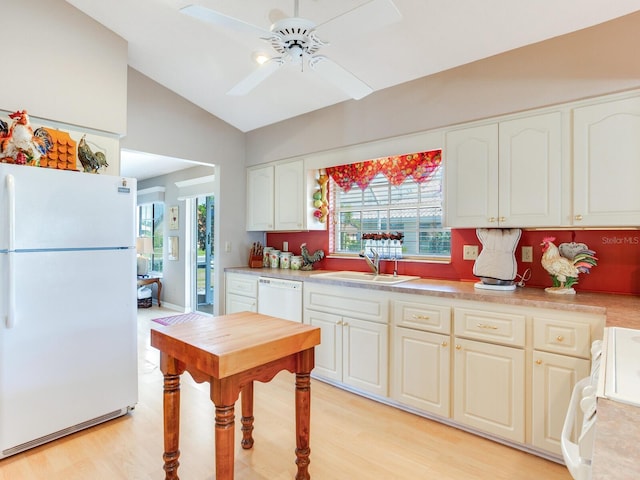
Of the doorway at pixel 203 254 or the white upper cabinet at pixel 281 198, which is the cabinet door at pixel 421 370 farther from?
the doorway at pixel 203 254

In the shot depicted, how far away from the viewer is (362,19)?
1.54 meters

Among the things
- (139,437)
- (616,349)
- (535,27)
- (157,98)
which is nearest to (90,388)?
(139,437)

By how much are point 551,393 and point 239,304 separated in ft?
9.40

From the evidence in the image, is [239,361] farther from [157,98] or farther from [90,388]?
[157,98]

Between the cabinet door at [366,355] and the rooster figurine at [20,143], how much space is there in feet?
7.87

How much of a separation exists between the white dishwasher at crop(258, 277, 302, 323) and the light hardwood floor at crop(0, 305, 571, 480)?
84 cm

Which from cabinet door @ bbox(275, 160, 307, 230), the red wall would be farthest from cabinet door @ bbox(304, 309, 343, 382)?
cabinet door @ bbox(275, 160, 307, 230)

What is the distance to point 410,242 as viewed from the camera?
329 centimetres

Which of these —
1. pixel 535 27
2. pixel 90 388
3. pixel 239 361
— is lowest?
pixel 90 388

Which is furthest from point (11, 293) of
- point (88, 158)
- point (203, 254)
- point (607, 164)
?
point (203, 254)

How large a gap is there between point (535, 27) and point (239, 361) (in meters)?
2.55

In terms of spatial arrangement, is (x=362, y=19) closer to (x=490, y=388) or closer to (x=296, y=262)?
(x=490, y=388)

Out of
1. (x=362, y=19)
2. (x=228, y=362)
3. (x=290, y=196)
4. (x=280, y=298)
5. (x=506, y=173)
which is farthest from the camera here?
(x=290, y=196)

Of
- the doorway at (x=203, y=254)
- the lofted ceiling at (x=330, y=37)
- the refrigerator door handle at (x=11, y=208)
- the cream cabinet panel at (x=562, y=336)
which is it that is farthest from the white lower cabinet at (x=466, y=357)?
the doorway at (x=203, y=254)
